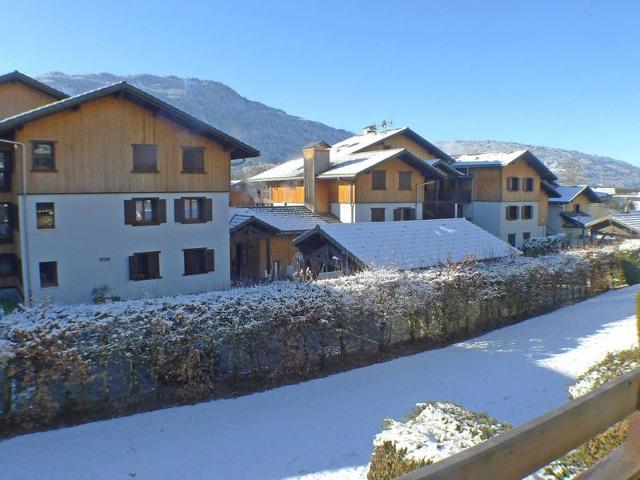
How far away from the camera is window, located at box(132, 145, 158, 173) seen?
24.2 metres

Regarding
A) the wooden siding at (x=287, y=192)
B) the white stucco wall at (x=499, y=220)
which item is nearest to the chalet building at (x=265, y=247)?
the wooden siding at (x=287, y=192)

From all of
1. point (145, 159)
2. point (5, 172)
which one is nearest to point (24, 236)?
point (5, 172)

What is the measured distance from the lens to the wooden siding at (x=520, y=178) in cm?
4062

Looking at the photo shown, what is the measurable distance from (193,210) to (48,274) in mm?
7254

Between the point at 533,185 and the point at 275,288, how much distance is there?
34.9 m

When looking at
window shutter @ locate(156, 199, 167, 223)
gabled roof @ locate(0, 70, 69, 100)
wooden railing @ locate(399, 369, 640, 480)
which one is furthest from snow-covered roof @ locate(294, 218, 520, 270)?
gabled roof @ locate(0, 70, 69, 100)

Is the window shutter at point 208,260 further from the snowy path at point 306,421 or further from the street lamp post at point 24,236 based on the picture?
the snowy path at point 306,421

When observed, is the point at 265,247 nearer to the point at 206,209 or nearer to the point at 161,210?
the point at 206,209

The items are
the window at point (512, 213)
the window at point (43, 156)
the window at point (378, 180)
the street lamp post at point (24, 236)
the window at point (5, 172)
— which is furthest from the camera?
the window at point (512, 213)

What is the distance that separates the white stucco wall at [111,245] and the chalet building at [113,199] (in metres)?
0.05

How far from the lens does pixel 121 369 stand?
1165 cm

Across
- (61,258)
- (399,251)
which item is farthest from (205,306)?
(61,258)

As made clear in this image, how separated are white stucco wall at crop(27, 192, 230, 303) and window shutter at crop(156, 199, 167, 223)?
22cm

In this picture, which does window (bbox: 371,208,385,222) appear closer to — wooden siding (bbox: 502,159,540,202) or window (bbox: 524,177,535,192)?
wooden siding (bbox: 502,159,540,202)
